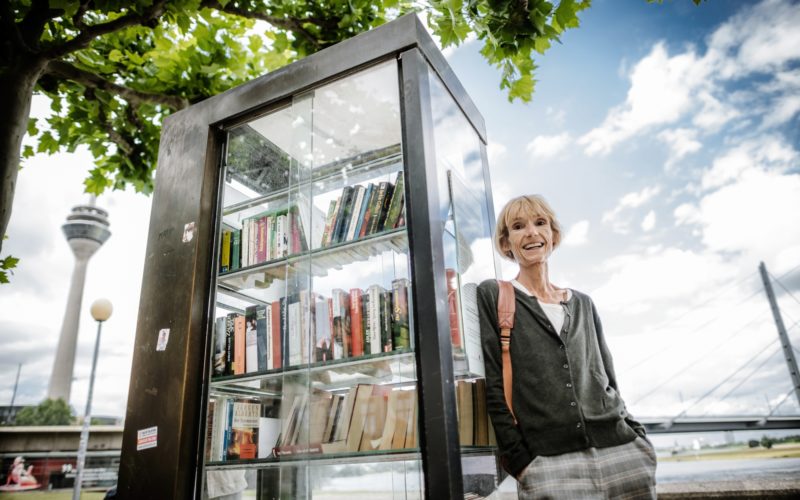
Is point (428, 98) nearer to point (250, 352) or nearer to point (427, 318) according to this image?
point (427, 318)

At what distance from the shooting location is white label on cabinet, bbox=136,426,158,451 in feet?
6.20

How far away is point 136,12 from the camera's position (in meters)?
2.40

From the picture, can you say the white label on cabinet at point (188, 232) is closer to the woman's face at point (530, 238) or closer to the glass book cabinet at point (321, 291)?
the glass book cabinet at point (321, 291)

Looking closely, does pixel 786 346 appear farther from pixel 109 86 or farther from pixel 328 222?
pixel 109 86

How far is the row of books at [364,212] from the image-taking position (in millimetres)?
1886

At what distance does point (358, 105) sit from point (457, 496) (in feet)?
5.47

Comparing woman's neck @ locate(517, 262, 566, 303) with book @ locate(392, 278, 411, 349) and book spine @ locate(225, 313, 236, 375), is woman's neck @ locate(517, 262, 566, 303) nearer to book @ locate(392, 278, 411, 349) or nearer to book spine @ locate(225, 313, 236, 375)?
book @ locate(392, 278, 411, 349)

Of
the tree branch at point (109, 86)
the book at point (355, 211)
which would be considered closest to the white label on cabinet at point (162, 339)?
the book at point (355, 211)

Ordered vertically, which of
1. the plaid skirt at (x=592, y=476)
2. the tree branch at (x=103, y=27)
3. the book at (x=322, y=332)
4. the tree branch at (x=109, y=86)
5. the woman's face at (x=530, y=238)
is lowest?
the plaid skirt at (x=592, y=476)

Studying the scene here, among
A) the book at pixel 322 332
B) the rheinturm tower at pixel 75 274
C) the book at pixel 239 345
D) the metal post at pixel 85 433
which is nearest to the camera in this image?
the book at pixel 322 332

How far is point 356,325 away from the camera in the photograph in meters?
1.82

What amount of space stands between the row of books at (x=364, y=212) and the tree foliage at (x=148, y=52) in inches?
32.4

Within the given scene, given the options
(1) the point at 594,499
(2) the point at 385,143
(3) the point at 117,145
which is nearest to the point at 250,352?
(2) the point at 385,143

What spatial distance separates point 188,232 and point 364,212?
89 centimetres
